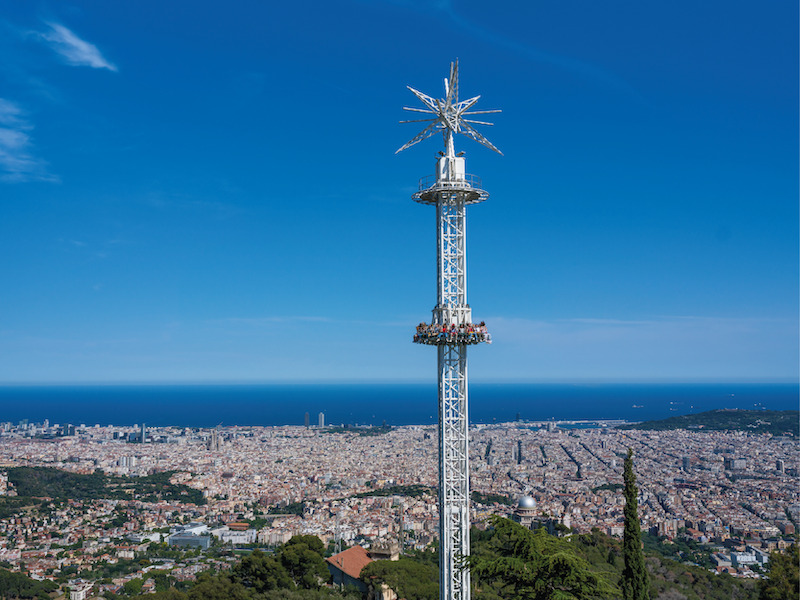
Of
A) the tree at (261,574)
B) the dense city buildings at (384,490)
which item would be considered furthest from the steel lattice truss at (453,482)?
the dense city buildings at (384,490)

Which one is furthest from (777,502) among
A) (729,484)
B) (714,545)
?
(714,545)

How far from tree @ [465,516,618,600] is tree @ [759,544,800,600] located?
4.64 metres

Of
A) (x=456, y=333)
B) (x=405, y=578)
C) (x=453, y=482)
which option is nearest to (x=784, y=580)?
(x=453, y=482)

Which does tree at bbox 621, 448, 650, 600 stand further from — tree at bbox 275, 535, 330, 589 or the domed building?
the domed building

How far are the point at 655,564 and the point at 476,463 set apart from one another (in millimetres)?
40650

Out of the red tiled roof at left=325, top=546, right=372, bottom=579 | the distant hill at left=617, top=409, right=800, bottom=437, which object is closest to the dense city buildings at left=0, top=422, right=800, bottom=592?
the red tiled roof at left=325, top=546, right=372, bottom=579

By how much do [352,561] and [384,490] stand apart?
30563 mm

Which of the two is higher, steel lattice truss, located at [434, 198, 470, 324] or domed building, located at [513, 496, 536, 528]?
steel lattice truss, located at [434, 198, 470, 324]

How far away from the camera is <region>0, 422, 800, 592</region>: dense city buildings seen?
35.9 m

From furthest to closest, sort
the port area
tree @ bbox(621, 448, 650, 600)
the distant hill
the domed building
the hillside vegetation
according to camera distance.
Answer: the distant hill → the hillside vegetation → the domed building → tree @ bbox(621, 448, 650, 600) → the port area

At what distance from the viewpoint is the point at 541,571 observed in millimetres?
10398

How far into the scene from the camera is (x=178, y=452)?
79.2 meters

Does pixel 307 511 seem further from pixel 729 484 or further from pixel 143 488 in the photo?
pixel 729 484

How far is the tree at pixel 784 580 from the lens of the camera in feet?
41.7
